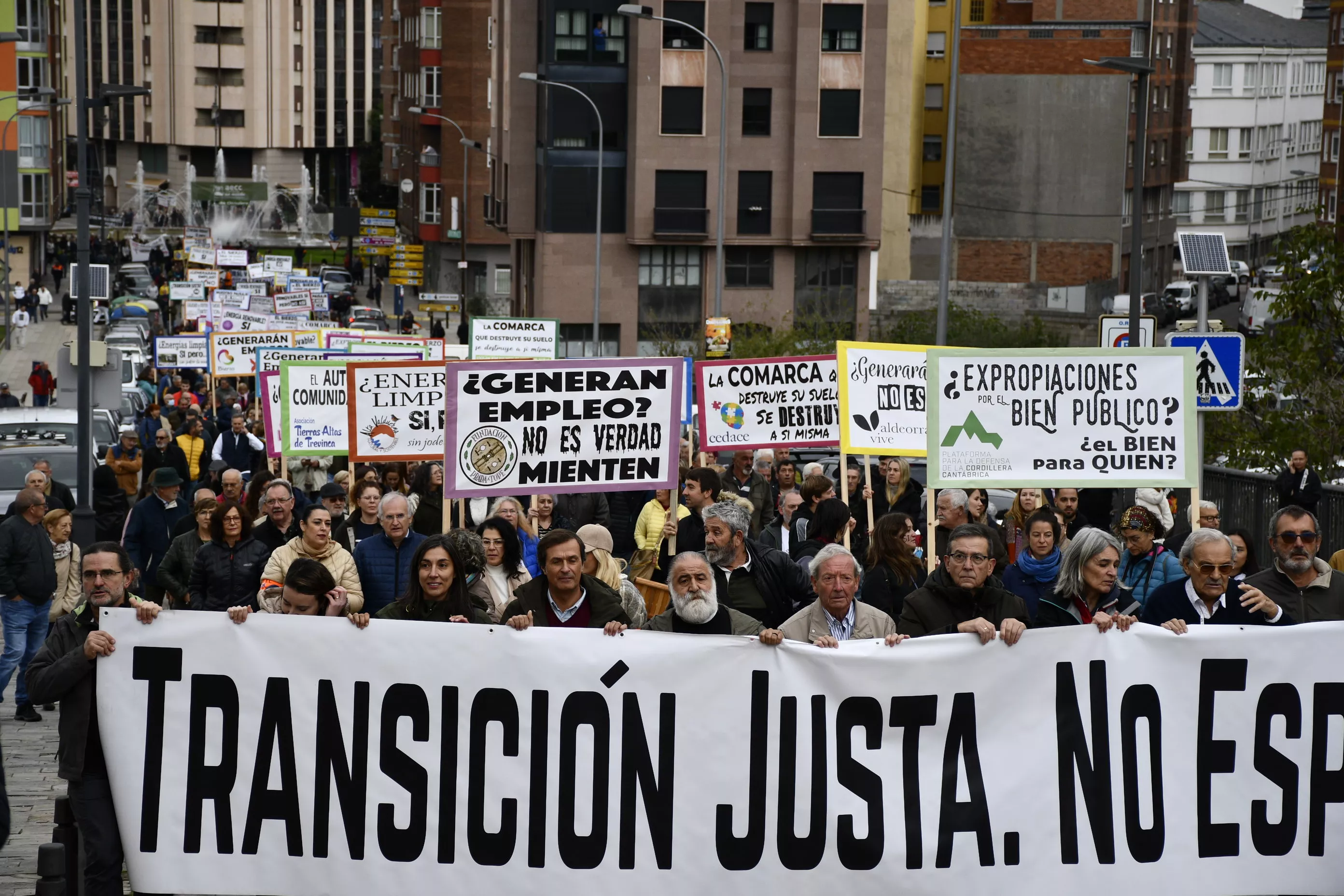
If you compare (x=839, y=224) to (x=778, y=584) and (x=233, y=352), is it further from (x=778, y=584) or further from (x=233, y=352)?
(x=778, y=584)

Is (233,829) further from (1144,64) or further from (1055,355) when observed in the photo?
(1144,64)

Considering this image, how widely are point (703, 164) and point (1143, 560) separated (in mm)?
49586

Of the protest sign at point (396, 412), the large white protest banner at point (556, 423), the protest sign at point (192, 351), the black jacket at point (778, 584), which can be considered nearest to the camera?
the black jacket at point (778, 584)

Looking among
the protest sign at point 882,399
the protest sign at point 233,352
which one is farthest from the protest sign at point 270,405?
the protest sign at point 233,352

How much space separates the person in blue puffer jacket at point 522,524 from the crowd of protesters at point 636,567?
24 mm

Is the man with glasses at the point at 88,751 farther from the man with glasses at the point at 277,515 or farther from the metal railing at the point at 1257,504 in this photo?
the metal railing at the point at 1257,504

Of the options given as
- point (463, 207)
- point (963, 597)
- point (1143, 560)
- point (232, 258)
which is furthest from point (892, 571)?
point (232, 258)

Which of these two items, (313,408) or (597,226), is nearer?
(313,408)

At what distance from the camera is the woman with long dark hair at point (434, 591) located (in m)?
8.23

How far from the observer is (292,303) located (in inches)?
1667

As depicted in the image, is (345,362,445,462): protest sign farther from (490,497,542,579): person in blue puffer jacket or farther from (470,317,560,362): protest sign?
(470,317,560,362): protest sign

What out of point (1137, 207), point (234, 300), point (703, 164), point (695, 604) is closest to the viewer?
point (695, 604)

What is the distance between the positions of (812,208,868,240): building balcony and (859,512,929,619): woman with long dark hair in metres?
50.4

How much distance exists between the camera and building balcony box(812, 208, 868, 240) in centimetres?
6006
